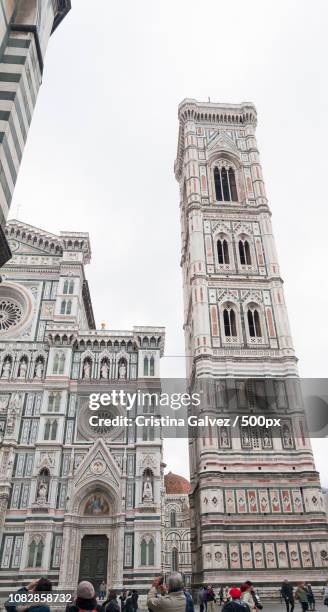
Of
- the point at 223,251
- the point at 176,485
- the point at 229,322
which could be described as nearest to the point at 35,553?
the point at 229,322

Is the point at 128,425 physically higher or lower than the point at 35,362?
lower

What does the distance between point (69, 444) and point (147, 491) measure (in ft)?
15.3

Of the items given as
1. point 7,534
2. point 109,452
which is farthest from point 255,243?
point 7,534

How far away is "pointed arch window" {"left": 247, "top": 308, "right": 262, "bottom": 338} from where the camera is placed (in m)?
30.6

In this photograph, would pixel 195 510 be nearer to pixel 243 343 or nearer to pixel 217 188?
pixel 243 343

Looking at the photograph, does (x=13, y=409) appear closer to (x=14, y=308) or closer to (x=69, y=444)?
(x=69, y=444)

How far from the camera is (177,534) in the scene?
57.5 meters

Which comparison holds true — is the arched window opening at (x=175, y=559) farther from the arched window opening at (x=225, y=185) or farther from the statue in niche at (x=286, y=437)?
the arched window opening at (x=225, y=185)

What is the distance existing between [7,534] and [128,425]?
766cm

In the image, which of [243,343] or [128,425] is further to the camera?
[243,343]

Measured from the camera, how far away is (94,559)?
23.7 m

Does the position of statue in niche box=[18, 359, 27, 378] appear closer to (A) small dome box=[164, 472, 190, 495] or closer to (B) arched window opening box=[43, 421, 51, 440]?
(B) arched window opening box=[43, 421, 51, 440]

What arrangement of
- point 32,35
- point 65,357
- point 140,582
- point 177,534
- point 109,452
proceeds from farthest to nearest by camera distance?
1. point 177,534
2. point 65,357
3. point 109,452
4. point 140,582
5. point 32,35

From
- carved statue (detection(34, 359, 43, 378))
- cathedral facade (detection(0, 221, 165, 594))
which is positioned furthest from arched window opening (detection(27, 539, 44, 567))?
carved statue (detection(34, 359, 43, 378))
